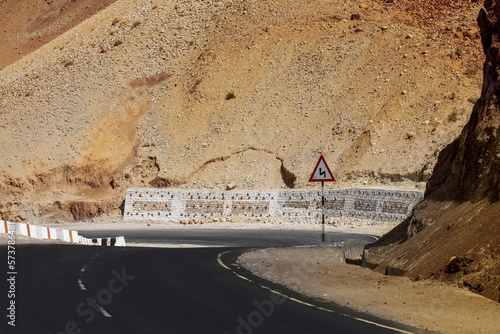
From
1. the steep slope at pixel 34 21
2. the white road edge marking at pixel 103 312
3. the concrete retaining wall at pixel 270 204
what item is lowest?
the white road edge marking at pixel 103 312

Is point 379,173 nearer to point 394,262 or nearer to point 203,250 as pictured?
point 203,250

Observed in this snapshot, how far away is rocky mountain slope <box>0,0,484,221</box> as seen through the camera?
38.3 metres

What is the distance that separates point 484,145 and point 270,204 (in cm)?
2114

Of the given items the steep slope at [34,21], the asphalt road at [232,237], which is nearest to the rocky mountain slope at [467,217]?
the asphalt road at [232,237]

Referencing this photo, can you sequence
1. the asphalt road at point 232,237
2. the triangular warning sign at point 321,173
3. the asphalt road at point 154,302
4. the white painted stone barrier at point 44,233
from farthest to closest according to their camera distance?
the asphalt road at point 232,237
the white painted stone barrier at point 44,233
the triangular warning sign at point 321,173
the asphalt road at point 154,302

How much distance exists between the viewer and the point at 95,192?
42.9 metres

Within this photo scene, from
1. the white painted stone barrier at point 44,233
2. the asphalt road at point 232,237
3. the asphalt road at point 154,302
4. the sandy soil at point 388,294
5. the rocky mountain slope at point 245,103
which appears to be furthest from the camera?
the rocky mountain slope at point 245,103

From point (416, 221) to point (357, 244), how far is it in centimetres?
450

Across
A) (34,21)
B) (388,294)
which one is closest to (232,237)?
(388,294)

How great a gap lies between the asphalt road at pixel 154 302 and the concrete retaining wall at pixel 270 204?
16820mm

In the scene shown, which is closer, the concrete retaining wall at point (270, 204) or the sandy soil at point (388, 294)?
the sandy soil at point (388, 294)

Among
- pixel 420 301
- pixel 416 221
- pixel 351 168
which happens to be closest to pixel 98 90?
pixel 351 168

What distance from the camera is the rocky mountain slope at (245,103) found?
38.3 meters

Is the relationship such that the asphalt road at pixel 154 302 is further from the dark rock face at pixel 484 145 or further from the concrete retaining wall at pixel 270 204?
the concrete retaining wall at pixel 270 204
